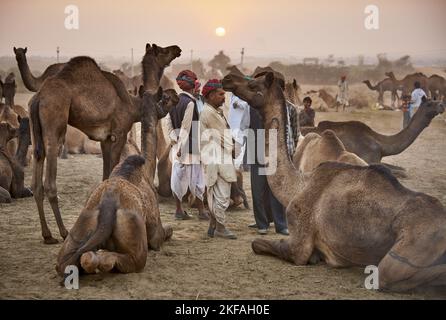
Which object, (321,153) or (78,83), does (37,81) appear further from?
(321,153)

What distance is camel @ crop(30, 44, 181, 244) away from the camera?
7473mm

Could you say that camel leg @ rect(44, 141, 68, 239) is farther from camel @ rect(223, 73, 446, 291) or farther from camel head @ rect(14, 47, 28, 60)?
camel @ rect(223, 73, 446, 291)

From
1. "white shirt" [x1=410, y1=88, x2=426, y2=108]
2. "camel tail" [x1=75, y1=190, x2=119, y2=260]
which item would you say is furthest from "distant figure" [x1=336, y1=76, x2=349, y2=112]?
"camel tail" [x1=75, y1=190, x2=119, y2=260]

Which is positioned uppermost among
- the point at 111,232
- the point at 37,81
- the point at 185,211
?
the point at 37,81

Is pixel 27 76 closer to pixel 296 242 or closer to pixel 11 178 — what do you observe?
pixel 11 178

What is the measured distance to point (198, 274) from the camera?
6.30m

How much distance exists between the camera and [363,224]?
6.00 meters

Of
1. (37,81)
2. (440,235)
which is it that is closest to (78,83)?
(37,81)

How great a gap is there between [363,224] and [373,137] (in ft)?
20.7

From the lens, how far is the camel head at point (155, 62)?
29.5 feet

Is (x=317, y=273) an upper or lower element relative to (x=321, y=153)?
lower

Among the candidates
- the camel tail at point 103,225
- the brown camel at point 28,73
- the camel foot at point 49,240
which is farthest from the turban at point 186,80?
the camel tail at point 103,225

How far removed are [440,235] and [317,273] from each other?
3.86ft

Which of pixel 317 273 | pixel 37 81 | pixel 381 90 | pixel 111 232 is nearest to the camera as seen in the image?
pixel 111 232
